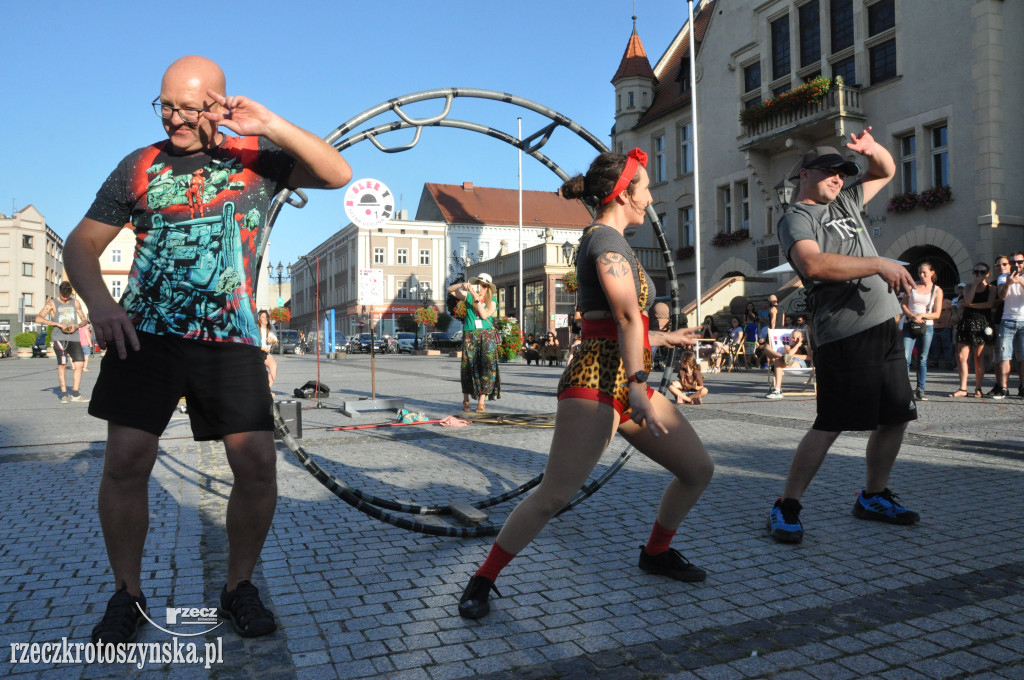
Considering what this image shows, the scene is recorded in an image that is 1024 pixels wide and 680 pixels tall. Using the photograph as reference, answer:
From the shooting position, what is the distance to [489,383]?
10648 mm

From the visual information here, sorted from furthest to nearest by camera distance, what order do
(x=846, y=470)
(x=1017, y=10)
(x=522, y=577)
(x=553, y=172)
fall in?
(x=1017, y=10) < (x=553, y=172) < (x=846, y=470) < (x=522, y=577)

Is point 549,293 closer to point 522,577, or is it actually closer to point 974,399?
point 974,399

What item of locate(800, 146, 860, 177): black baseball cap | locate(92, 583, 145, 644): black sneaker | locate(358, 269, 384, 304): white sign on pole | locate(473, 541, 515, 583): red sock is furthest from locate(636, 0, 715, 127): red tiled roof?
locate(92, 583, 145, 644): black sneaker

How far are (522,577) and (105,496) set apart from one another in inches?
65.2

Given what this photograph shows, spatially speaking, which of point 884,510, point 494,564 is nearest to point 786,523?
point 884,510

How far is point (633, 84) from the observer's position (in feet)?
124

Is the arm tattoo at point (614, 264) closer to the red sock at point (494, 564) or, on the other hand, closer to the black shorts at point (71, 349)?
the red sock at point (494, 564)

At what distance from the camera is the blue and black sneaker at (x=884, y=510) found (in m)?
4.27

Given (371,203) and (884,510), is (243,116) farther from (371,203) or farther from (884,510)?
(371,203)

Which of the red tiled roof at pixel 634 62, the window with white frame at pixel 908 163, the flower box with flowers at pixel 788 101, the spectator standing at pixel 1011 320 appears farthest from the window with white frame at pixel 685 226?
the spectator standing at pixel 1011 320

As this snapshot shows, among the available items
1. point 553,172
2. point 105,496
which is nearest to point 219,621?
point 105,496

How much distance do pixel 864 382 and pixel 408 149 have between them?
11.7 ft

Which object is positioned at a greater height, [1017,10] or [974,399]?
[1017,10]

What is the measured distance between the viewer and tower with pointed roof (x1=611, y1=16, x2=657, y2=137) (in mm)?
37719
